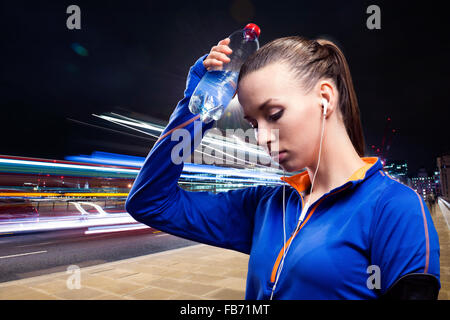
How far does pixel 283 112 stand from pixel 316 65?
27cm

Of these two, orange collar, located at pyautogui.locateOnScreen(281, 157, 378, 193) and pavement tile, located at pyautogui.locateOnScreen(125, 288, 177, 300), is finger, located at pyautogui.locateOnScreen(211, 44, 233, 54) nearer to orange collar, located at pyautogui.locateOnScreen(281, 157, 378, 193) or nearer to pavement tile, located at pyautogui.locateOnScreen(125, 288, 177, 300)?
orange collar, located at pyautogui.locateOnScreen(281, 157, 378, 193)

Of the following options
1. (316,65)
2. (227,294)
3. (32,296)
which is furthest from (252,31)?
(32,296)

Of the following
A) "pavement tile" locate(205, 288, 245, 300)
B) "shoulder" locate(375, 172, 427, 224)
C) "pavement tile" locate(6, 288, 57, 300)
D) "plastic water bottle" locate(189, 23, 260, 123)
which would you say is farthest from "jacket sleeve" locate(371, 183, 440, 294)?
"pavement tile" locate(6, 288, 57, 300)

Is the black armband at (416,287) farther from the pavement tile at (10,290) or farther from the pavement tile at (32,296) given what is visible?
the pavement tile at (10,290)

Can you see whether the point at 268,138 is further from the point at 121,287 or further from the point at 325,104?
the point at 121,287

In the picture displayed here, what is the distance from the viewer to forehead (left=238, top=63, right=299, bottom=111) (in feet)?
3.30

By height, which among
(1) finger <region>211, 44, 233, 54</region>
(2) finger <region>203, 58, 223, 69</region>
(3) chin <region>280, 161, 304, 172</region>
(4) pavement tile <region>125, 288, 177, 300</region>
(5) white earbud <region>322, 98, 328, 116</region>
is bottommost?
(4) pavement tile <region>125, 288, 177, 300</region>

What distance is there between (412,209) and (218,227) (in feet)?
2.77

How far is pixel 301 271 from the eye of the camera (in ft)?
2.92

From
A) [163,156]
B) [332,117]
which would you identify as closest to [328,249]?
[332,117]
